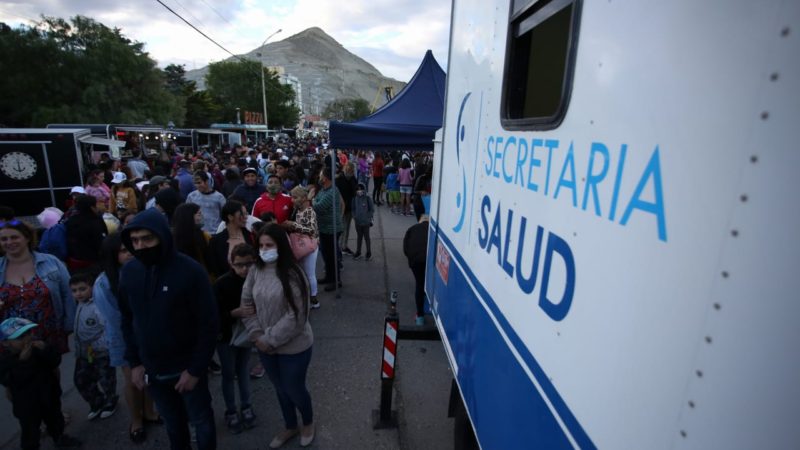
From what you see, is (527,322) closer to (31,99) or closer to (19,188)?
(19,188)

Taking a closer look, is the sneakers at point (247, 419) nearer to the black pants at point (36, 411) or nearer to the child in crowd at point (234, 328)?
the child in crowd at point (234, 328)

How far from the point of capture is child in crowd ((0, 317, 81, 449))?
266 centimetres

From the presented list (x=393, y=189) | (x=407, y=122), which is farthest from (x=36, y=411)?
(x=393, y=189)

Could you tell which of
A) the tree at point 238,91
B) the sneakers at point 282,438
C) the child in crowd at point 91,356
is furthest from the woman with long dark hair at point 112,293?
the tree at point 238,91

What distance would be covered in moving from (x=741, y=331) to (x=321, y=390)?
383 centimetres

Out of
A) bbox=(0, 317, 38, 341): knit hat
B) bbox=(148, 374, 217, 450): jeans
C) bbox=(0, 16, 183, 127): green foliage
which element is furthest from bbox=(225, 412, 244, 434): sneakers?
bbox=(0, 16, 183, 127): green foliage

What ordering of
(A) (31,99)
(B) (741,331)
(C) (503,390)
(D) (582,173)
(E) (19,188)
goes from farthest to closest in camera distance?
(A) (31,99)
(E) (19,188)
(C) (503,390)
(D) (582,173)
(B) (741,331)

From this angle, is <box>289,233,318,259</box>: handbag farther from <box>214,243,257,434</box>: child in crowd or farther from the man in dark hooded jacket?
the man in dark hooded jacket

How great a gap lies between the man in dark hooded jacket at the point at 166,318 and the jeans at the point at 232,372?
18.6 inches

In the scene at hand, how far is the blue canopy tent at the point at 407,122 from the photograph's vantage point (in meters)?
5.49

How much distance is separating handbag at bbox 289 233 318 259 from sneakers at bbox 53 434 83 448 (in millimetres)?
2475

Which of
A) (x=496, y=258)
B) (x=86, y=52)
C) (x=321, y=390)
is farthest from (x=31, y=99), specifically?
Result: (x=496, y=258)

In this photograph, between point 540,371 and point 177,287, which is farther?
point 177,287

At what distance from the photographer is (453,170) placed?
8.85 ft
